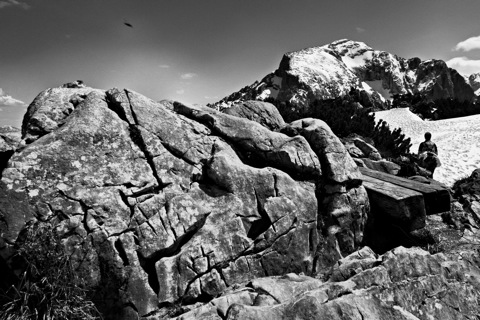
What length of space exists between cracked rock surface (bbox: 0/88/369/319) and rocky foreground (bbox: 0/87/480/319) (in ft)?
0.11

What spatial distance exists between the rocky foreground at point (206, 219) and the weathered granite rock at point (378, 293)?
0.02 m

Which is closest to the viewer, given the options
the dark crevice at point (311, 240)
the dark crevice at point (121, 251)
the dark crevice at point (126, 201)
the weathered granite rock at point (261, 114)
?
the dark crevice at point (121, 251)

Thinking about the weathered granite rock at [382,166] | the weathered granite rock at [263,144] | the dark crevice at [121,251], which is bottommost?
the weathered granite rock at [382,166]

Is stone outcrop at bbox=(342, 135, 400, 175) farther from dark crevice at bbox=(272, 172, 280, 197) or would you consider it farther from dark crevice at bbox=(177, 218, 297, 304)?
dark crevice at bbox=(177, 218, 297, 304)

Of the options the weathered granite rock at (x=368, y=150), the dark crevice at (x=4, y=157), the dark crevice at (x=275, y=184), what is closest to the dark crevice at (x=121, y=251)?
the dark crevice at (x=4, y=157)

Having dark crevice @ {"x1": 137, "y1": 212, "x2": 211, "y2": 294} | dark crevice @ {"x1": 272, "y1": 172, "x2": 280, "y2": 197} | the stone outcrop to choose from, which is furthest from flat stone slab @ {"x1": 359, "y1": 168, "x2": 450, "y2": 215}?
dark crevice @ {"x1": 137, "y1": 212, "x2": 211, "y2": 294}

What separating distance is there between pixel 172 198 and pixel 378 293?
5612mm

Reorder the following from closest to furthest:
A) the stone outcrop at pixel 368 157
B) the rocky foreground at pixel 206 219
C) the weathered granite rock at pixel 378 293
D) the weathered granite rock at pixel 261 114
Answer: the weathered granite rock at pixel 378 293 → the rocky foreground at pixel 206 219 → the weathered granite rock at pixel 261 114 → the stone outcrop at pixel 368 157

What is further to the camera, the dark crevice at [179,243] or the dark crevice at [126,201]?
the dark crevice at [126,201]

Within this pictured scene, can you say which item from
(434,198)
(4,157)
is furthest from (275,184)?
(4,157)

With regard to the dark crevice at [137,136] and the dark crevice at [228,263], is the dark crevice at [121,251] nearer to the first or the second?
the dark crevice at [228,263]

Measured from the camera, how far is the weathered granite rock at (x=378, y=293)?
5480 mm

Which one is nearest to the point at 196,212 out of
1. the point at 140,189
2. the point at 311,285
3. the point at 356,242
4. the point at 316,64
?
the point at 140,189

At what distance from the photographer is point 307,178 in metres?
11.3
